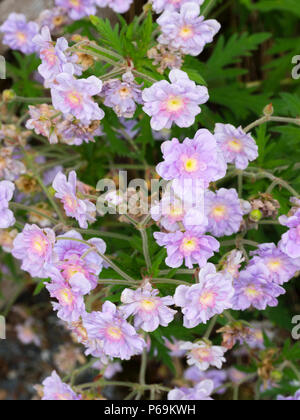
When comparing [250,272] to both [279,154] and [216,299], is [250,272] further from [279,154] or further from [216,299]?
[279,154]

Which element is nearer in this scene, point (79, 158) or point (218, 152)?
point (218, 152)

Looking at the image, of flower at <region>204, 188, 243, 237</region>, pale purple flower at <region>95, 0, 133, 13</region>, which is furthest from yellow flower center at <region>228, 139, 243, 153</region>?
pale purple flower at <region>95, 0, 133, 13</region>

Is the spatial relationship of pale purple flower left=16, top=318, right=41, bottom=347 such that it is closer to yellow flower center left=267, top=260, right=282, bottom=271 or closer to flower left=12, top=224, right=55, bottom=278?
flower left=12, top=224, right=55, bottom=278

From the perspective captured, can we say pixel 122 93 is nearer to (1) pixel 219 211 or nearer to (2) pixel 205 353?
(1) pixel 219 211
